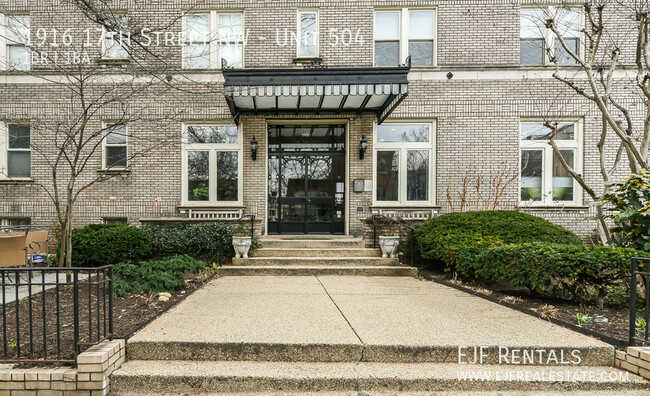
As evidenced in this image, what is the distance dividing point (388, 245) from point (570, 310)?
137 inches

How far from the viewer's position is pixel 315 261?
22.9ft

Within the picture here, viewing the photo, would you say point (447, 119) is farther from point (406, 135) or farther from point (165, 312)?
point (165, 312)

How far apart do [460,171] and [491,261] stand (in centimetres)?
412

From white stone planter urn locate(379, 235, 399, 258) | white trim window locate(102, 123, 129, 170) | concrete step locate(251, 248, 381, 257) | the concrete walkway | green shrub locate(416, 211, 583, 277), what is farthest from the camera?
white trim window locate(102, 123, 129, 170)

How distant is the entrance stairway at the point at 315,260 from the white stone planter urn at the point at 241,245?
14cm

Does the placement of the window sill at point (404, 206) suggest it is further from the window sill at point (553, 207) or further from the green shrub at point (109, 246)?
the green shrub at point (109, 246)

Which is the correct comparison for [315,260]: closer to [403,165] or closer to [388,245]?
[388,245]

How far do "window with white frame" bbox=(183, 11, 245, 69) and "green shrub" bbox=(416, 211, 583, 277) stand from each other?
22.5 feet

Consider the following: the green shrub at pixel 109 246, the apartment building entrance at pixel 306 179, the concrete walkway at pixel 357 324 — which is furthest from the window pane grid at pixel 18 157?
the concrete walkway at pixel 357 324

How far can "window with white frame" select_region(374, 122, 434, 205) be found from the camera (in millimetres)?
8953

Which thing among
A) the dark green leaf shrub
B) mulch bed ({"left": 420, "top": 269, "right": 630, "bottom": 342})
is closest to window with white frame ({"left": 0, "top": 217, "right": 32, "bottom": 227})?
mulch bed ({"left": 420, "top": 269, "right": 630, "bottom": 342})

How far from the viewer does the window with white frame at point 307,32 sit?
29.2ft

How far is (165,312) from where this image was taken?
4.13 meters

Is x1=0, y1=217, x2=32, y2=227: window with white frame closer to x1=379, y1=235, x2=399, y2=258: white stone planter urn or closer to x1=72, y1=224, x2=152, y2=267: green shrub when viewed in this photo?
x1=72, y1=224, x2=152, y2=267: green shrub
